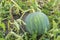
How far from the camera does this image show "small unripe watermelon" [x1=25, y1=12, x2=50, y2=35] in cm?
230

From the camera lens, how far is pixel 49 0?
2.99 m

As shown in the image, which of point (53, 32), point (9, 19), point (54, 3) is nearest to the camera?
point (53, 32)

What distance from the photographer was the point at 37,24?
7.54ft

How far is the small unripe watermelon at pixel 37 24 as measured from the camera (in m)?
2.30

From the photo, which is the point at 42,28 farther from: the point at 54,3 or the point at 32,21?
the point at 54,3

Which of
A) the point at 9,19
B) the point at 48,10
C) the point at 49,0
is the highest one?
the point at 49,0

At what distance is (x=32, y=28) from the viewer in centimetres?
231

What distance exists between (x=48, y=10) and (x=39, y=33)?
64 centimetres

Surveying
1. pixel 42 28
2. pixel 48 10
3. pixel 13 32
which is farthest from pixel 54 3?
pixel 13 32

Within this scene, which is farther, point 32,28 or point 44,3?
point 44,3

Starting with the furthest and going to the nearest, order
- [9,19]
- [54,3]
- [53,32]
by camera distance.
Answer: [54,3] → [9,19] → [53,32]

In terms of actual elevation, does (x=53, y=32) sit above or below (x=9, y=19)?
below

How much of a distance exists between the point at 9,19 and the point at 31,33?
0.45 meters

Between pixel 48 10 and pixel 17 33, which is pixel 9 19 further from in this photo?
pixel 48 10
